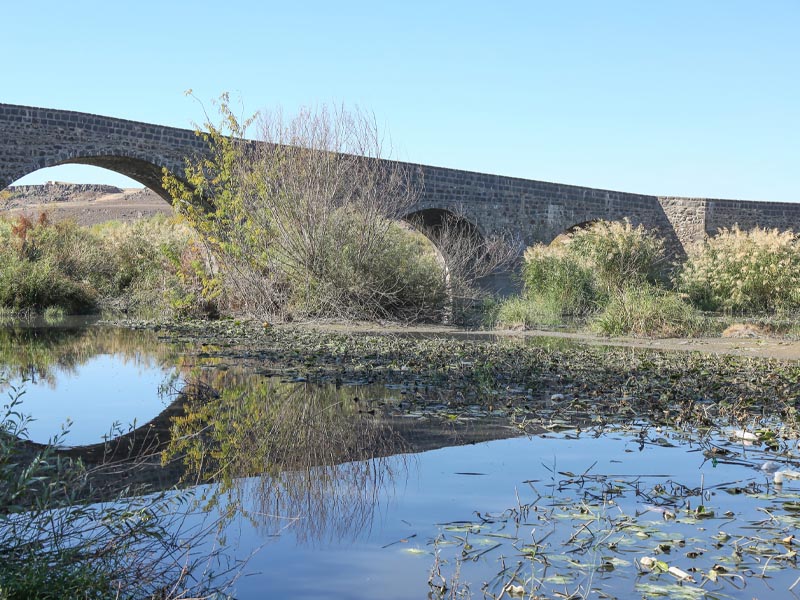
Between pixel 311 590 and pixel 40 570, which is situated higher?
pixel 40 570

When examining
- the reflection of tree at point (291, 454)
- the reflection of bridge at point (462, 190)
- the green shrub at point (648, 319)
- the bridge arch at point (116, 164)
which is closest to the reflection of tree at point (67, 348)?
the reflection of tree at point (291, 454)

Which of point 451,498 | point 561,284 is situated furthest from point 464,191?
point 451,498

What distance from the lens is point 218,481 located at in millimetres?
4266

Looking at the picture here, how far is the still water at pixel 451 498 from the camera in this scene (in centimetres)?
310

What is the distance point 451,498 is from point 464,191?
18.6 m

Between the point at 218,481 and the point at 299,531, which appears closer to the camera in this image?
the point at 299,531

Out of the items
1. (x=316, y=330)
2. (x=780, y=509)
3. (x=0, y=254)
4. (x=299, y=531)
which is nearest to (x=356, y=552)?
(x=299, y=531)

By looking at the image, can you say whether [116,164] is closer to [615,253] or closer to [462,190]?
[462,190]

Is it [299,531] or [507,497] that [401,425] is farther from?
[299,531]

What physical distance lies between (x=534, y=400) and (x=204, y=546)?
3.87m

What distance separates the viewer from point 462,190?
22.3 m

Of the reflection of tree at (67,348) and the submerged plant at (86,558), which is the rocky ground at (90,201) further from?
the submerged plant at (86,558)

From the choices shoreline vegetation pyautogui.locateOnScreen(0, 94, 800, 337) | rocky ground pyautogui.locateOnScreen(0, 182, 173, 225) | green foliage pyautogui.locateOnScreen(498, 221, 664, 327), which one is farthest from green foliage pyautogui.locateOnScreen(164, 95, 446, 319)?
rocky ground pyautogui.locateOnScreen(0, 182, 173, 225)

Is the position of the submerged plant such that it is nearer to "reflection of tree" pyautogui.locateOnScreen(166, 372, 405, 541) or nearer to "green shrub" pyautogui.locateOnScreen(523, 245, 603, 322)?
"reflection of tree" pyautogui.locateOnScreen(166, 372, 405, 541)
